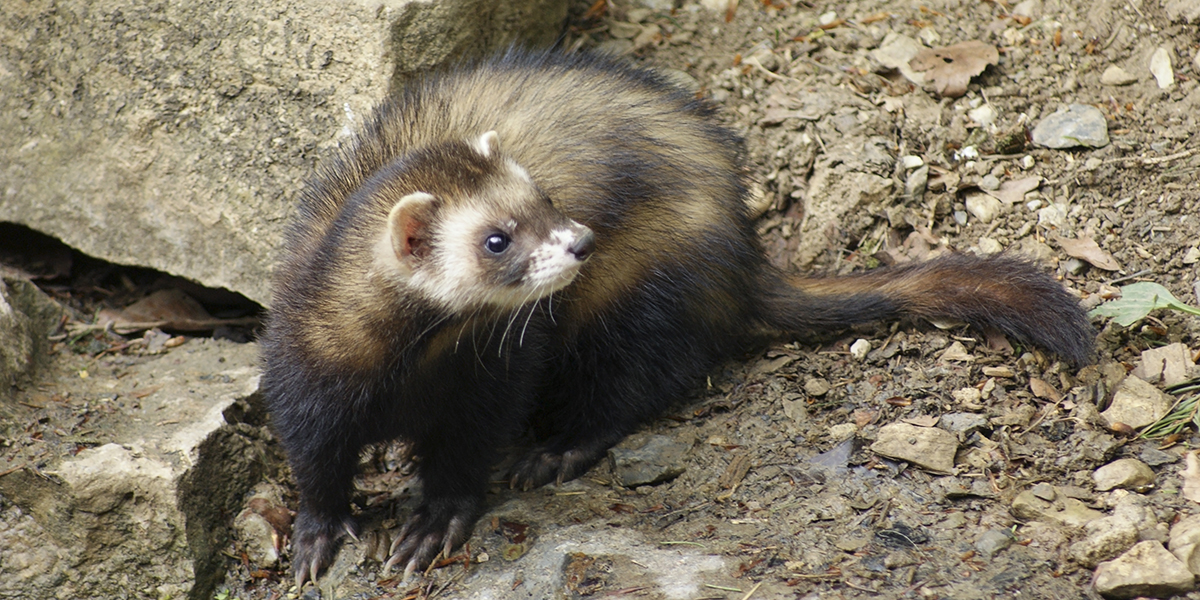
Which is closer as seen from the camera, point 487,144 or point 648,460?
point 487,144

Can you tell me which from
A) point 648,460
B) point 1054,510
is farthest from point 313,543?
point 1054,510

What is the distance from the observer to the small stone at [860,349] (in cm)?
473

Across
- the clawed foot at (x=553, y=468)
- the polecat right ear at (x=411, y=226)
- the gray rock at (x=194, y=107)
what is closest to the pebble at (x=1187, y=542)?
the clawed foot at (x=553, y=468)

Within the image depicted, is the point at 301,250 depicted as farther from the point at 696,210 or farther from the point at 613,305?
the point at 696,210

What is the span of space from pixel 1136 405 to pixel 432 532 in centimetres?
295

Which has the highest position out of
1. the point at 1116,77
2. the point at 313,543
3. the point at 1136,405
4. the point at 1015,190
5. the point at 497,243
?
the point at 1116,77

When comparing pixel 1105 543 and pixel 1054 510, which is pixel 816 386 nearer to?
pixel 1054 510

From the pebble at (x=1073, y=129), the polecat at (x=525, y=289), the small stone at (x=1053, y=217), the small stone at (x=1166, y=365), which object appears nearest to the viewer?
the polecat at (x=525, y=289)

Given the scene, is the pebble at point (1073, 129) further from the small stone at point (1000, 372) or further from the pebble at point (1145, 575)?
the pebble at point (1145, 575)

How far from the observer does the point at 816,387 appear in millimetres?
4629

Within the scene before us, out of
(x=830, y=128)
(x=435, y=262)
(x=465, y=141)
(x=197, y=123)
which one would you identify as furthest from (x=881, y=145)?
(x=197, y=123)

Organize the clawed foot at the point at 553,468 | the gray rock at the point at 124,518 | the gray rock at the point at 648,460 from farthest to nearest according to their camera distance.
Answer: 1. the clawed foot at the point at 553,468
2. the gray rock at the point at 648,460
3. the gray rock at the point at 124,518

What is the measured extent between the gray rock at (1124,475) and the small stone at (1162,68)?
2.24 meters

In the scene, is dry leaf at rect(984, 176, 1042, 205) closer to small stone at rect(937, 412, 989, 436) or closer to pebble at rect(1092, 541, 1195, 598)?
small stone at rect(937, 412, 989, 436)
